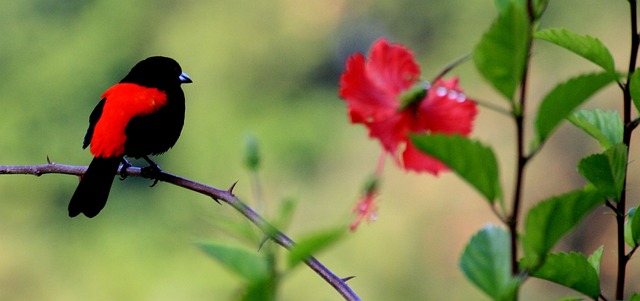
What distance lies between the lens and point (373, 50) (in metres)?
0.43

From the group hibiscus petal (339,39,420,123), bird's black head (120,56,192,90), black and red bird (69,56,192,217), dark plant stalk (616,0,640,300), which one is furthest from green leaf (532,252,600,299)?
bird's black head (120,56,192,90)

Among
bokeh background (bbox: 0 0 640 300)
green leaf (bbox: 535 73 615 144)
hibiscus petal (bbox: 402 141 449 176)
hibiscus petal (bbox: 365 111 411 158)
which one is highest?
green leaf (bbox: 535 73 615 144)

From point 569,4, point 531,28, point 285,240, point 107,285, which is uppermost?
point 531,28

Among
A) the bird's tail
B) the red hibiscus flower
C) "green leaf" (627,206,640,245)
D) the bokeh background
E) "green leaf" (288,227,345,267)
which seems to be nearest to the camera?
"green leaf" (288,227,345,267)

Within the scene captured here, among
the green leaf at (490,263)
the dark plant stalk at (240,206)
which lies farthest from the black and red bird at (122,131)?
the green leaf at (490,263)

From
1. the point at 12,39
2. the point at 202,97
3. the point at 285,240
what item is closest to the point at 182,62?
the point at 202,97

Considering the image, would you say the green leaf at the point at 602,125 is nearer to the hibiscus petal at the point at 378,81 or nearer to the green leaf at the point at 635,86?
the green leaf at the point at 635,86

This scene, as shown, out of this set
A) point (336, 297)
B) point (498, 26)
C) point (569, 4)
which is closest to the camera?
point (498, 26)

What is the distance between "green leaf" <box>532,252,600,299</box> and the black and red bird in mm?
803

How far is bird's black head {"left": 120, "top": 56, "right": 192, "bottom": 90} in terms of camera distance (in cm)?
154

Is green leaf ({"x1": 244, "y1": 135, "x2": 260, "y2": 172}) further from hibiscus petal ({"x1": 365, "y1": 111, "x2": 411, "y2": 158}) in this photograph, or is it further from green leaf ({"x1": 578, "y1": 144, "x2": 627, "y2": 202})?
green leaf ({"x1": 578, "y1": 144, "x2": 627, "y2": 202})

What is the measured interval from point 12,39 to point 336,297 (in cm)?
296

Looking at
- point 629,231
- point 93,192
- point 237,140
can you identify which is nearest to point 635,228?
point 629,231

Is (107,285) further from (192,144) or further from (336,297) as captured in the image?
(336,297)
